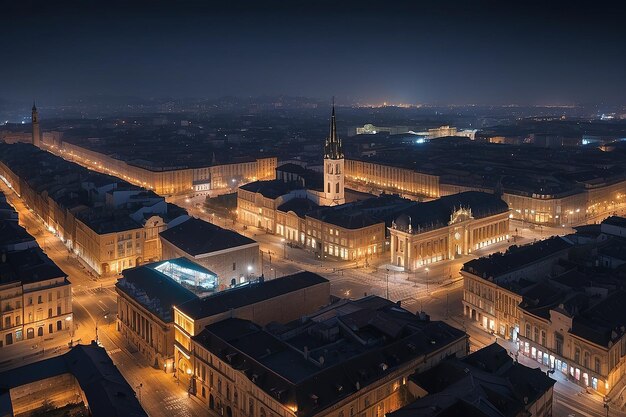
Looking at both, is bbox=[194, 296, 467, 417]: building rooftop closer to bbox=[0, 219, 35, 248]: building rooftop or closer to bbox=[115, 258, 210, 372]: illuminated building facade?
bbox=[115, 258, 210, 372]: illuminated building facade

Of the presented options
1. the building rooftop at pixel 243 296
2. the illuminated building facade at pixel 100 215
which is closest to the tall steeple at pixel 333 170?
the illuminated building facade at pixel 100 215

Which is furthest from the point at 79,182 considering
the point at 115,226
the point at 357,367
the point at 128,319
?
the point at 357,367

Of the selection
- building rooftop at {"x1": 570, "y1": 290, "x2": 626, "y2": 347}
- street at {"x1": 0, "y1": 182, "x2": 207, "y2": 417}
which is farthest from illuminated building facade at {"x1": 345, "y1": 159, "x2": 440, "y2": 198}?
building rooftop at {"x1": 570, "y1": 290, "x2": 626, "y2": 347}

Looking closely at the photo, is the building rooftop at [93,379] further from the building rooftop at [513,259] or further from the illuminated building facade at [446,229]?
the illuminated building facade at [446,229]

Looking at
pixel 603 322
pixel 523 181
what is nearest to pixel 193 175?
pixel 523 181

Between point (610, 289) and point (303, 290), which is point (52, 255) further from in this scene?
→ point (610, 289)

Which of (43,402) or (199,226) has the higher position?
(199,226)
